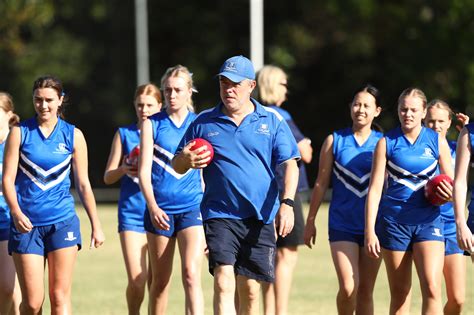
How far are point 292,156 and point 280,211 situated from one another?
1.47 ft

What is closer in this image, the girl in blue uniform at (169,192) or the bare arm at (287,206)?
the bare arm at (287,206)

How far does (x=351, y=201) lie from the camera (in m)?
9.61

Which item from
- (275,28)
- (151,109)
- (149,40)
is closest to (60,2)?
(149,40)

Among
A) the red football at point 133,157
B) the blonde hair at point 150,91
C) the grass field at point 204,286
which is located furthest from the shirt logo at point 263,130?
the grass field at point 204,286

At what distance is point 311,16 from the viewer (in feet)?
147

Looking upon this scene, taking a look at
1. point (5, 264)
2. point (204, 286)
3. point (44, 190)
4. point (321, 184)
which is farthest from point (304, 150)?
point (204, 286)

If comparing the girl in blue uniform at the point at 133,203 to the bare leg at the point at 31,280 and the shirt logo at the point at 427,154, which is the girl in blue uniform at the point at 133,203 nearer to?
the bare leg at the point at 31,280

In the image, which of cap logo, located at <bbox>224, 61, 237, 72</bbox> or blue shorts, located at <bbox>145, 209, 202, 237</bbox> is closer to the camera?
cap logo, located at <bbox>224, 61, 237, 72</bbox>

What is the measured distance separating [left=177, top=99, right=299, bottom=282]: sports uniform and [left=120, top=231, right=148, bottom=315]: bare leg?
6.68ft

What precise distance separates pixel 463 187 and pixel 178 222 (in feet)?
8.91

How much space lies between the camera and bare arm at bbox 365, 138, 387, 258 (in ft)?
29.0

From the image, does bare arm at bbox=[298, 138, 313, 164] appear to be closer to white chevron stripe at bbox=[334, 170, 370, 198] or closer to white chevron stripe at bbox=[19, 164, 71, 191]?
white chevron stripe at bbox=[334, 170, 370, 198]

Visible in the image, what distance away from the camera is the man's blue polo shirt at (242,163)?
27.7 feet

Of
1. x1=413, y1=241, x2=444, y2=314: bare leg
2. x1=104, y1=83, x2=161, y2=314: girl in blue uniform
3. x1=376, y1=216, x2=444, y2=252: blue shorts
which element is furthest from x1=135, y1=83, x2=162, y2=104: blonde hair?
x1=413, y1=241, x2=444, y2=314: bare leg
